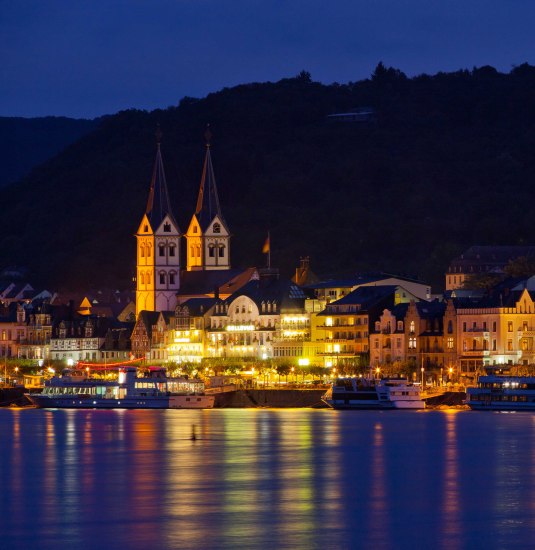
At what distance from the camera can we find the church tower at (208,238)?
632ft

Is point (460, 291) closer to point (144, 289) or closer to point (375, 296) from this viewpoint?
point (375, 296)

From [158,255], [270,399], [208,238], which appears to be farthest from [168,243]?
[270,399]

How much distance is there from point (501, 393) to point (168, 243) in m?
65.3

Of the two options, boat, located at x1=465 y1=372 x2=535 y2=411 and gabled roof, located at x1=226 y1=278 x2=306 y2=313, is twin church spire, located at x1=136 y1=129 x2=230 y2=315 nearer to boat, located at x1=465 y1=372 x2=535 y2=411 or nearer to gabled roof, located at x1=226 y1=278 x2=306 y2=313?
gabled roof, located at x1=226 y1=278 x2=306 y2=313

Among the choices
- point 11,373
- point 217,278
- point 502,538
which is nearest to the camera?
point 502,538

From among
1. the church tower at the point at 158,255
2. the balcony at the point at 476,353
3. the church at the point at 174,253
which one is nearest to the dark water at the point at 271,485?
the balcony at the point at 476,353

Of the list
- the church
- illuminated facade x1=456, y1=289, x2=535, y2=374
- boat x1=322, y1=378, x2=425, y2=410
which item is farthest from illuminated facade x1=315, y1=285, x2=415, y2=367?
the church

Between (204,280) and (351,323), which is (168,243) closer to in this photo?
(204,280)

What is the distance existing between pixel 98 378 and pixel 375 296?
74.7 ft

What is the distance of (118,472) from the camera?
84000 millimetres

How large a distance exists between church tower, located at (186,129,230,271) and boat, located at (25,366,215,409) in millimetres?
41435

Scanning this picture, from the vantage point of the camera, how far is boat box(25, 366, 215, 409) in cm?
14638

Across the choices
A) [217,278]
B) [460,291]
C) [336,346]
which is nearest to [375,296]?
[336,346]

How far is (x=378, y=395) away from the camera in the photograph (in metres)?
136
